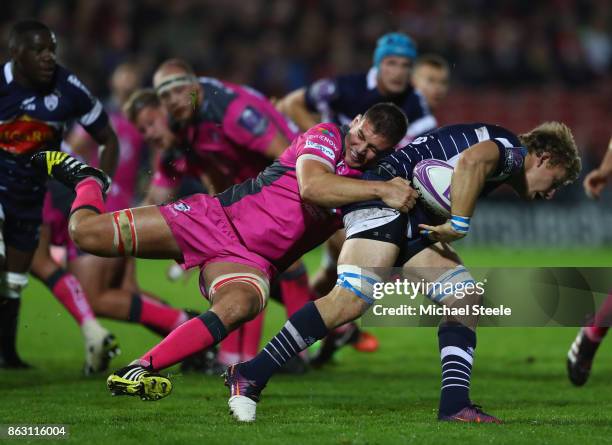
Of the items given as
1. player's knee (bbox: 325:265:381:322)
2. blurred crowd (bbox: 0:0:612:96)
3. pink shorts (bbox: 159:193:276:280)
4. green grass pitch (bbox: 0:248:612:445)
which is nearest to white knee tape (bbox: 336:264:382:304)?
player's knee (bbox: 325:265:381:322)

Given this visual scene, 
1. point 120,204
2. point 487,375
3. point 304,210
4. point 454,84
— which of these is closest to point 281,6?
point 454,84

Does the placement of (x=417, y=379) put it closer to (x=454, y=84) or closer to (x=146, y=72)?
(x=146, y=72)

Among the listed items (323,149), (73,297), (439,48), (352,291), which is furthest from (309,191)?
(439,48)

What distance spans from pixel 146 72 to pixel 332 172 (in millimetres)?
11609

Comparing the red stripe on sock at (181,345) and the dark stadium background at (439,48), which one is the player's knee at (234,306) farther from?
the dark stadium background at (439,48)

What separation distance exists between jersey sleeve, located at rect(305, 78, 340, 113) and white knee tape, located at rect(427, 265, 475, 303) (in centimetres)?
370

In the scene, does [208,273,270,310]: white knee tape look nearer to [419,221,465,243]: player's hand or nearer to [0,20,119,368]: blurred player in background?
[419,221,465,243]: player's hand

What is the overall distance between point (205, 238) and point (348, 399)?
1485mm

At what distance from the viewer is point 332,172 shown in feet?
18.2

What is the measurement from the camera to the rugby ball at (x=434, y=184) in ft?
18.2

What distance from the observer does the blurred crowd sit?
18.0 metres

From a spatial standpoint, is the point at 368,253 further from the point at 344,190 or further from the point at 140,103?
the point at 140,103

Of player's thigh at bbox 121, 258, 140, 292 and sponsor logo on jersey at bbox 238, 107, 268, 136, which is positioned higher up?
sponsor logo on jersey at bbox 238, 107, 268, 136

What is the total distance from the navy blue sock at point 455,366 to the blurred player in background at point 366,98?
3.30 m
